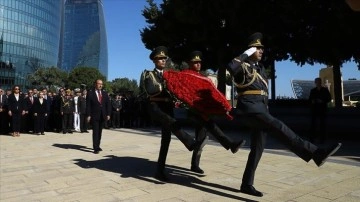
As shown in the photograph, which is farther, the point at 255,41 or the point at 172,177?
the point at 172,177

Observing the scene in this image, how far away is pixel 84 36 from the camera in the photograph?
533 feet

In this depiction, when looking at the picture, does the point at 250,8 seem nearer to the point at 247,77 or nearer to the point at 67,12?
the point at 247,77

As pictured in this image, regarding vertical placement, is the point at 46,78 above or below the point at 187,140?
above

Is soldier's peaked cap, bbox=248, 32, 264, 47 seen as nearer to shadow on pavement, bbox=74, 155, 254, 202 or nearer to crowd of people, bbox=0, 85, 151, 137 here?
shadow on pavement, bbox=74, 155, 254, 202

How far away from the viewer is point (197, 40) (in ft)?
71.6

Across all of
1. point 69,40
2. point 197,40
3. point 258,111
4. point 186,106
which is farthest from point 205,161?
Answer: point 69,40

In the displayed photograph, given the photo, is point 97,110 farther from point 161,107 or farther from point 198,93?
point 198,93

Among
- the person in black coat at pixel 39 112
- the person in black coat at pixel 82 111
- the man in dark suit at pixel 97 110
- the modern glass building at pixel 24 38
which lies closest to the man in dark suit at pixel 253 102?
the man in dark suit at pixel 97 110

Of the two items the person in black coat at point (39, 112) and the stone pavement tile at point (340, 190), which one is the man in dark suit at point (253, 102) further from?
the person in black coat at point (39, 112)

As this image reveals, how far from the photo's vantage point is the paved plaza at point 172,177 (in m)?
4.91

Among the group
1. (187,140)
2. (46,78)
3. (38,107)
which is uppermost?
(46,78)

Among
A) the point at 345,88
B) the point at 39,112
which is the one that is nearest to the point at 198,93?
the point at 39,112

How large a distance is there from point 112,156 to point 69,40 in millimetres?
174618

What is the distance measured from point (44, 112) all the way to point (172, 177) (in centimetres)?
1137
